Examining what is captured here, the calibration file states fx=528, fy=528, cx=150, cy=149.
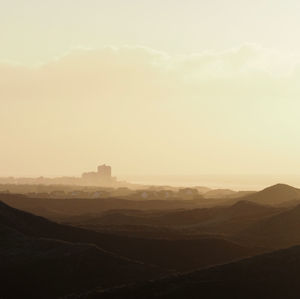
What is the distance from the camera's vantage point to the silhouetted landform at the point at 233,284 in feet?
114

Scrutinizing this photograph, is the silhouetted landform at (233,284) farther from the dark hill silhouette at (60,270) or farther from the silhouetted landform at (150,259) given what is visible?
the dark hill silhouette at (60,270)

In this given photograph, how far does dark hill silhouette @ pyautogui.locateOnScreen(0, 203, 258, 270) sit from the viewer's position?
5619cm

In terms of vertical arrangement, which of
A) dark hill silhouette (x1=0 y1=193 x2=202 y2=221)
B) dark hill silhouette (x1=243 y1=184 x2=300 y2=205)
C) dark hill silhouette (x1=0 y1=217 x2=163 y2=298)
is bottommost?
dark hill silhouette (x1=0 y1=217 x2=163 y2=298)

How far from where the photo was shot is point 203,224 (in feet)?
302

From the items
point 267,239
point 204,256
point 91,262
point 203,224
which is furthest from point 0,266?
point 203,224

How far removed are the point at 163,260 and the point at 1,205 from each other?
2872 centimetres

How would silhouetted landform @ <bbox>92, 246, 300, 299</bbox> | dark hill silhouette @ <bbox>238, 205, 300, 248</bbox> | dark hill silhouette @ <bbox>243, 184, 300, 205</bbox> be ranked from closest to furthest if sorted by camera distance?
1. silhouetted landform @ <bbox>92, 246, 300, 299</bbox>
2. dark hill silhouette @ <bbox>238, 205, 300, 248</bbox>
3. dark hill silhouette @ <bbox>243, 184, 300, 205</bbox>

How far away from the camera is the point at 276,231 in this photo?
76.4 m

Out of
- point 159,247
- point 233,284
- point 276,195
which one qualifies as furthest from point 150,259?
point 276,195

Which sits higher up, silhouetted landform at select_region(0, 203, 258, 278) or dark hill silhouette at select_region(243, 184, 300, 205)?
dark hill silhouette at select_region(243, 184, 300, 205)

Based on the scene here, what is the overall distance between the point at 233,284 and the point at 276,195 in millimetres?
99980

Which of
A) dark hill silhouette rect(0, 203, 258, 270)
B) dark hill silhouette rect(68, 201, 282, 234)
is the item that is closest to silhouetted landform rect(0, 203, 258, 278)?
dark hill silhouette rect(0, 203, 258, 270)

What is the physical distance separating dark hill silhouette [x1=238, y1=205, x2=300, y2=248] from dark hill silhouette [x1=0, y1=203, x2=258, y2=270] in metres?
9.60

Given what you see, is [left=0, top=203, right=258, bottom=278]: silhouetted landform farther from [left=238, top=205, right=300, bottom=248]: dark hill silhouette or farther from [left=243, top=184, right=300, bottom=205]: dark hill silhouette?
[left=243, top=184, right=300, bottom=205]: dark hill silhouette
